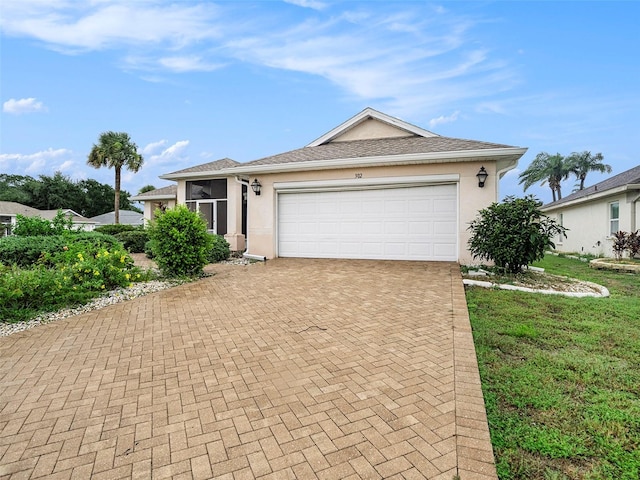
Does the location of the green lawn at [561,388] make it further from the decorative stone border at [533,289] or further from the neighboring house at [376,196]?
the neighboring house at [376,196]

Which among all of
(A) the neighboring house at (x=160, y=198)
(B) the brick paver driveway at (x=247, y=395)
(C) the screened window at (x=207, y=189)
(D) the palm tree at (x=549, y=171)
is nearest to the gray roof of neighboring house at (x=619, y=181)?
(B) the brick paver driveway at (x=247, y=395)

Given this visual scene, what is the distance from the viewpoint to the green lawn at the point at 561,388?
2045 mm

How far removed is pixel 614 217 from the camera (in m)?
13.8

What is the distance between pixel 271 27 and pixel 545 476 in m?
12.9

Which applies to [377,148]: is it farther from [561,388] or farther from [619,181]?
[619,181]

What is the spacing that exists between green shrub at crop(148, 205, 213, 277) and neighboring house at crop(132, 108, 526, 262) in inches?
127

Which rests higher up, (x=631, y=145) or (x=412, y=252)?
(x=631, y=145)

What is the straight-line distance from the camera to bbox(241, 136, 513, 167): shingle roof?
9.58 metres

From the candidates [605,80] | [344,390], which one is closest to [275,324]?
[344,390]

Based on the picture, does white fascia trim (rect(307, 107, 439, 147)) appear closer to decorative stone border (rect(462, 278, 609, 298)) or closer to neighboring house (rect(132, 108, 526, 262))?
Answer: neighboring house (rect(132, 108, 526, 262))

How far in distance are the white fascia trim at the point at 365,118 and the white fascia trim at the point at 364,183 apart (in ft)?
11.1

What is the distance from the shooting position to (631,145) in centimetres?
2981

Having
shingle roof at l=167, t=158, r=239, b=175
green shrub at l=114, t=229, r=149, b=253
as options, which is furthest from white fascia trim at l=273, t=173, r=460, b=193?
green shrub at l=114, t=229, r=149, b=253

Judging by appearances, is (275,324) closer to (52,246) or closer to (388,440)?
(388,440)
